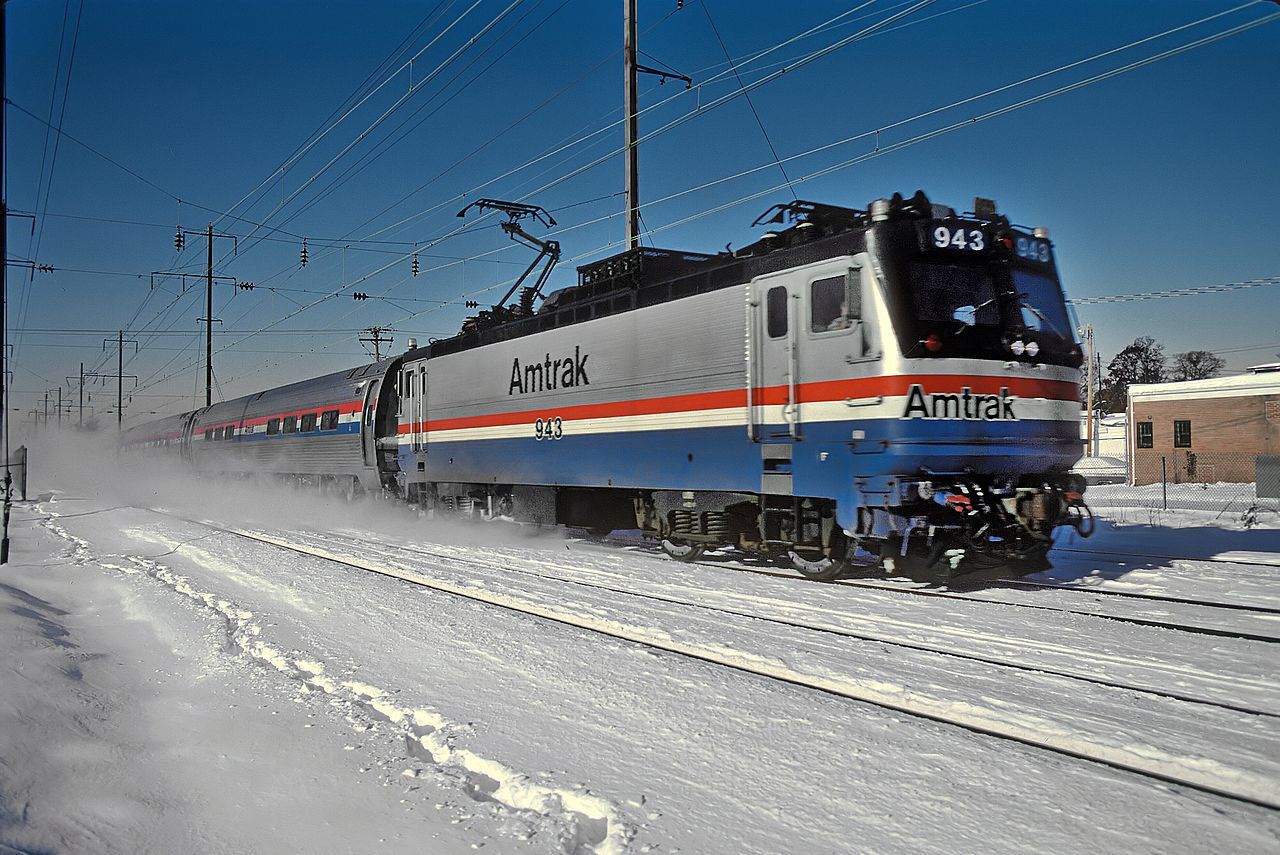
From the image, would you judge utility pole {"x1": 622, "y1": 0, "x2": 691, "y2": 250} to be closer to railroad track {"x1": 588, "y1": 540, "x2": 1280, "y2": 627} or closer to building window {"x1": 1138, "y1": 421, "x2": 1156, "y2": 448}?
railroad track {"x1": 588, "y1": 540, "x2": 1280, "y2": 627}

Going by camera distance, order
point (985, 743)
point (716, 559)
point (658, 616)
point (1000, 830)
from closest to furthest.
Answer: point (1000, 830) < point (985, 743) < point (658, 616) < point (716, 559)

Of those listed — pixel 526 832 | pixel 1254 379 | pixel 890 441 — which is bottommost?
pixel 526 832

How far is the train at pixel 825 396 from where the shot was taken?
8.38 meters

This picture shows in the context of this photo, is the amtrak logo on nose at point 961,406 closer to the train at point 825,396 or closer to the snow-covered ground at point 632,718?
the train at point 825,396

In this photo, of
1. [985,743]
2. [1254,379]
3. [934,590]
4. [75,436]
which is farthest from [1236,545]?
[75,436]

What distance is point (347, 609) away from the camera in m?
7.92

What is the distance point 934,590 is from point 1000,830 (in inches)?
222

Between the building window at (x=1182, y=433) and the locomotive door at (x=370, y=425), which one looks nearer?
the locomotive door at (x=370, y=425)

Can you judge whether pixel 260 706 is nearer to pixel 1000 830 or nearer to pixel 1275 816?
pixel 1000 830

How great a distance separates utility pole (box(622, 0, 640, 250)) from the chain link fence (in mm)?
11327

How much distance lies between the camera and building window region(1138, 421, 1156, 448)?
36.5 metres

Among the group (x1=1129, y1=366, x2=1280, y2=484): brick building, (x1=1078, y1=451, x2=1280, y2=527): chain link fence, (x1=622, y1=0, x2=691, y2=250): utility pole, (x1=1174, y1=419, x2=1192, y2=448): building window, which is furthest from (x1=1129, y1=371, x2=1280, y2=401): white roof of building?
(x1=622, y1=0, x2=691, y2=250): utility pole

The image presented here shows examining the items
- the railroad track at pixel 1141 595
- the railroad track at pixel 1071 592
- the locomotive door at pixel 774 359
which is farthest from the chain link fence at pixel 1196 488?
the locomotive door at pixel 774 359

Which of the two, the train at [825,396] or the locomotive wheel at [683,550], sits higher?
the train at [825,396]
